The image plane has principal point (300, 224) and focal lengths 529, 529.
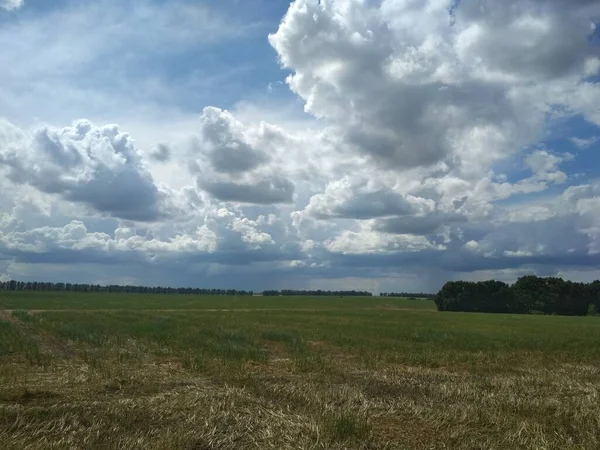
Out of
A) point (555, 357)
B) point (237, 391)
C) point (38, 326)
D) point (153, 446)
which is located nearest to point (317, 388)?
point (237, 391)

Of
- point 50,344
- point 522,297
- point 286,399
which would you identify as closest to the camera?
point 286,399

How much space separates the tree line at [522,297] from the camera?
126 m

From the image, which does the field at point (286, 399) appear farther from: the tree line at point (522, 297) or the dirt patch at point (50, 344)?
the tree line at point (522, 297)

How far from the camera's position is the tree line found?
12600 centimetres

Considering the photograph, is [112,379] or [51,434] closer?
[51,434]

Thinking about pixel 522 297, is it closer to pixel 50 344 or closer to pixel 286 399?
pixel 50 344

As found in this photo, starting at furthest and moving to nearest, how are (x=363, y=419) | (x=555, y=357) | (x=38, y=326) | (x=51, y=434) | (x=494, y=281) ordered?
(x=494, y=281) < (x=38, y=326) < (x=555, y=357) < (x=363, y=419) < (x=51, y=434)

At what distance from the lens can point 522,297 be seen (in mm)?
128500

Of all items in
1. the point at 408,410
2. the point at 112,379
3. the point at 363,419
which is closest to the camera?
the point at 363,419

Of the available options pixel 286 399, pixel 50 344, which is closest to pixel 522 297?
pixel 50 344

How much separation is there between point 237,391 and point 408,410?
14.4 feet

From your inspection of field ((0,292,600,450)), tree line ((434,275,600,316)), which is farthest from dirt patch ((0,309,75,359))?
tree line ((434,275,600,316))

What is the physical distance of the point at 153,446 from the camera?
9.08m

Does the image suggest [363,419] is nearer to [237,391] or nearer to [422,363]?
[237,391]
